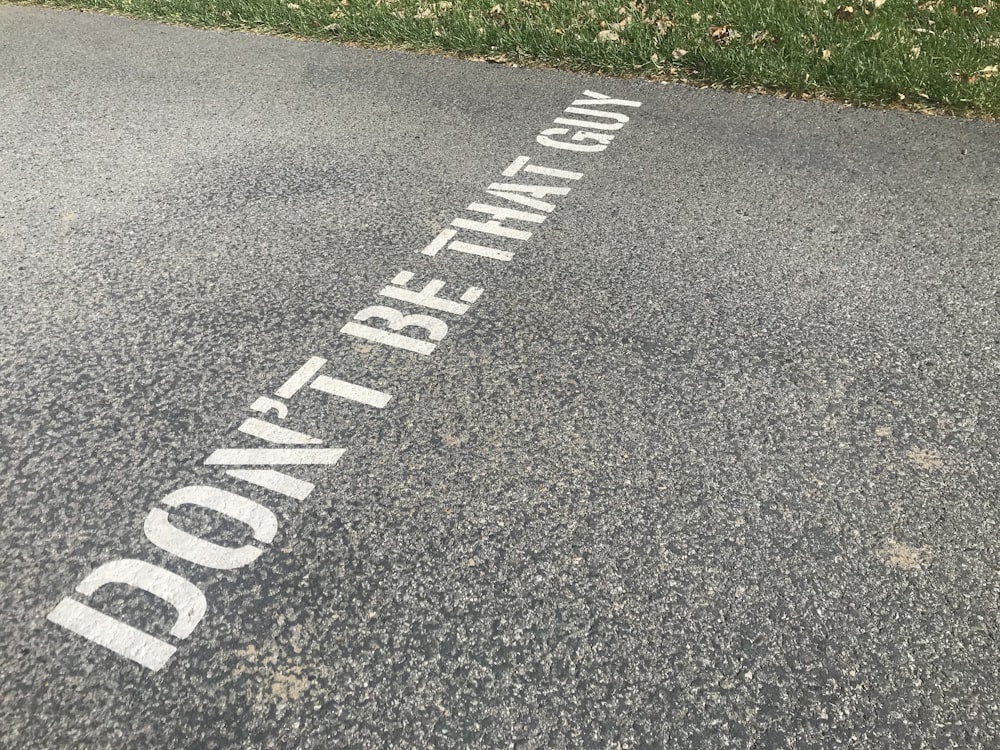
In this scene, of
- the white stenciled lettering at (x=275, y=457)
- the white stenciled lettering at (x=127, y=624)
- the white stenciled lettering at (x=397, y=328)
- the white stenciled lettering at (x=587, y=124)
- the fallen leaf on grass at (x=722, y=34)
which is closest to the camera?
the white stenciled lettering at (x=127, y=624)

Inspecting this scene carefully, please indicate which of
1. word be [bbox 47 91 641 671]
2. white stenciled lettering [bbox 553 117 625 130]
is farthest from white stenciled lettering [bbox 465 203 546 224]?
white stenciled lettering [bbox 553 117 625 130]

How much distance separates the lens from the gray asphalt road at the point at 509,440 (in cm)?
209

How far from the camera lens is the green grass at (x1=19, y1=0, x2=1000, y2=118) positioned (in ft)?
16.6

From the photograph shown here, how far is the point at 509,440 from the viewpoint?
9.18 feet

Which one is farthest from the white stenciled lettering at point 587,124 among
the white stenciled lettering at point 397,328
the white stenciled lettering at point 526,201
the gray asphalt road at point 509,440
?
the white stenciled lettering at point 397,328

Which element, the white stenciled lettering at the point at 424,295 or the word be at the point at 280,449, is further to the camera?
the white stenciled lettering at the point at 424,295

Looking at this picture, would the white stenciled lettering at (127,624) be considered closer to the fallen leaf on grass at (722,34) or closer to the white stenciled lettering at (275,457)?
the white stenciled lettering at (275,457)

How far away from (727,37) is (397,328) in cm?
371

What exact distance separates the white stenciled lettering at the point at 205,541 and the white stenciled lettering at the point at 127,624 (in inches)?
3.3

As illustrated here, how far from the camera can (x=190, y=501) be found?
2.61 metres

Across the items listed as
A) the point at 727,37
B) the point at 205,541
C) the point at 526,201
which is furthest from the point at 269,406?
the point at 727,37

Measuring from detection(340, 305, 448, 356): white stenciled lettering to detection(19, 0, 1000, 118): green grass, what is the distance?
3.08 m

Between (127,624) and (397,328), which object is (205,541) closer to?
(127,624)

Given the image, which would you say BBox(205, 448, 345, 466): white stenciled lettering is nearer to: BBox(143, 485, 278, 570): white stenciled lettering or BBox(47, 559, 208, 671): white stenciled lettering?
BBox(143, 485, 278, 570): white stenciled lettering
